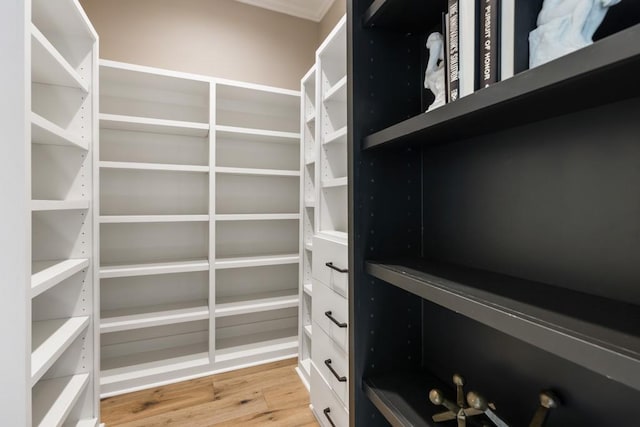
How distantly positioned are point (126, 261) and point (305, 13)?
8.00 ft

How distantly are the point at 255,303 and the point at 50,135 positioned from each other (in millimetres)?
1544

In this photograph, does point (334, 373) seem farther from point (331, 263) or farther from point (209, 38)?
point (209, 38)

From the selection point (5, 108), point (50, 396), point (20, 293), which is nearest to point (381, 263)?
point (20, 293)

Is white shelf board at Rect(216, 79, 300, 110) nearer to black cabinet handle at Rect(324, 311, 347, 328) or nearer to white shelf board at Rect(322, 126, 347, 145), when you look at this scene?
white shelf board at Rect(322, 126, 347, 145)

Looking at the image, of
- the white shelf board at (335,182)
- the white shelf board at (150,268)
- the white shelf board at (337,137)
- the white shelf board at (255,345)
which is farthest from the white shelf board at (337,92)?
the white shelf board at (255,345)

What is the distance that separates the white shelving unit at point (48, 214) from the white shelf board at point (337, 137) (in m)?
1.19

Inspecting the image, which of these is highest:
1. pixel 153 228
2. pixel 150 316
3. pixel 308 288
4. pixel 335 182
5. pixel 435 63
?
pixel 435 63

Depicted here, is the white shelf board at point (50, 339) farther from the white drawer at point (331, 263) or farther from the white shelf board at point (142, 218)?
the white drawer at point (331, 263)

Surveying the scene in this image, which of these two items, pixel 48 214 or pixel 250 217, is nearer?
pixel 48 214

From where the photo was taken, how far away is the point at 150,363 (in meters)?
2.02

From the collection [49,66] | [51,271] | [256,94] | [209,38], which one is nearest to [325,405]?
[51,271]

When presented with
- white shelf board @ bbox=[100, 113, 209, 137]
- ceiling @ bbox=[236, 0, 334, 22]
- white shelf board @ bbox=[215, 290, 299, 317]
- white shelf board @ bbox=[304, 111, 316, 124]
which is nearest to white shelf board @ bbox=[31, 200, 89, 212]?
white shelf board @ bbox=[100, 113, 209, 137]

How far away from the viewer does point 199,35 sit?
7.45 feet

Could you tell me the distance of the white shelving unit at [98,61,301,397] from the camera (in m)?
1.97
